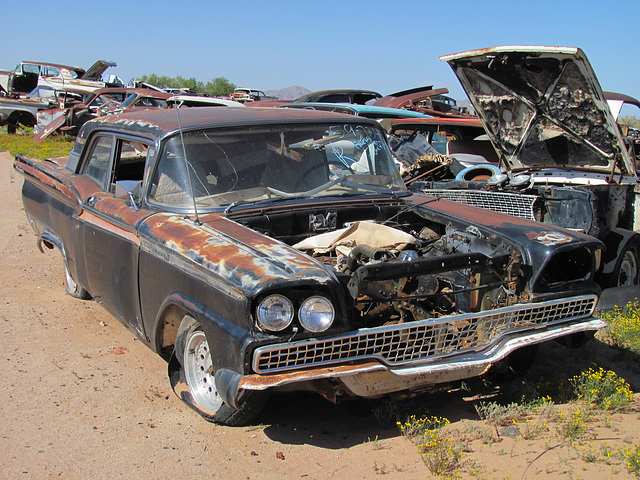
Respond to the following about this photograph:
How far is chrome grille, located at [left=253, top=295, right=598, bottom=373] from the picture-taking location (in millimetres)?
2686

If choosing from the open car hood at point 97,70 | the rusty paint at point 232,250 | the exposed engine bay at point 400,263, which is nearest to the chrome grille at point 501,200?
the exposed engine bay at point 400,263

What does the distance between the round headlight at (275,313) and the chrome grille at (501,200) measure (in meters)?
2.72

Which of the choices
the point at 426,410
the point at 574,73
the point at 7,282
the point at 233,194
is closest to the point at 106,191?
the point at 233,194

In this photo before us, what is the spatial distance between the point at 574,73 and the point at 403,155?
8.66 ft

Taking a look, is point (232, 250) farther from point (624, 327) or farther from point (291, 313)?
point (624, 327)

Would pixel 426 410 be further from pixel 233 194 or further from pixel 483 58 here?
pixel 483 58

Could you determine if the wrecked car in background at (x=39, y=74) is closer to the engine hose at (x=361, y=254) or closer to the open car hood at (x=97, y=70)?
the open car hood at (x=97, y=70)

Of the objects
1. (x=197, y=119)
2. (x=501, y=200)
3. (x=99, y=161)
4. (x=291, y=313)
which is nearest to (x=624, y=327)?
(x=501, y=200)

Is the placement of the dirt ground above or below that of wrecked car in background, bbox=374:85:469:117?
below

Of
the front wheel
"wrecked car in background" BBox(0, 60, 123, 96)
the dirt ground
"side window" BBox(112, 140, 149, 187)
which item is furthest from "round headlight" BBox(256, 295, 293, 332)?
"wrecked car in background" BBox(0, 60, 123, 96)

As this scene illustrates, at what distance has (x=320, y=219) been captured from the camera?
13.0 ft

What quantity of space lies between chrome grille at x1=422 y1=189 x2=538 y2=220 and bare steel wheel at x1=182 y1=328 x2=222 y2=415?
8.64 ft

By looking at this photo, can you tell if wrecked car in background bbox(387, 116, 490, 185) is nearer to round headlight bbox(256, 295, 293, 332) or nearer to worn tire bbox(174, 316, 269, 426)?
worn tire bbox(174, 316, 269, 426)

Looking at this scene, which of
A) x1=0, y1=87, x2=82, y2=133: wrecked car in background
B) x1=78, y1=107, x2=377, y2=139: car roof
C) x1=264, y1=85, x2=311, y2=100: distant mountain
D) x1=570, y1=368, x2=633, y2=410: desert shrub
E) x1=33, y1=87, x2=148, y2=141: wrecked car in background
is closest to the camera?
x1=570, y1=368, x2=633, y2=410: desert shrub
